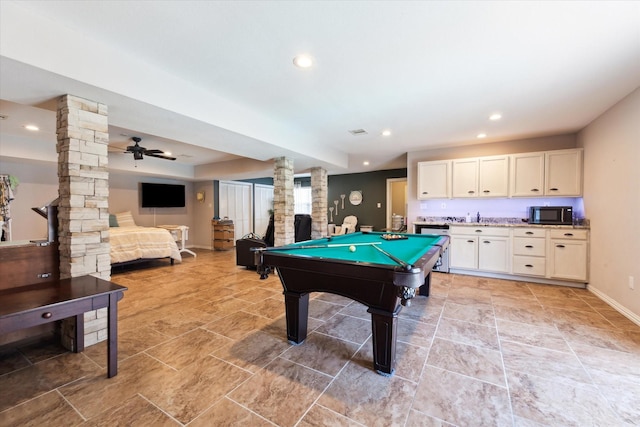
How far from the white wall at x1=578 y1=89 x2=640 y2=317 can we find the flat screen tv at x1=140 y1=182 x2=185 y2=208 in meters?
9.30

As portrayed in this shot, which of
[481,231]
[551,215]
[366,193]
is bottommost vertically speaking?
[481,231]

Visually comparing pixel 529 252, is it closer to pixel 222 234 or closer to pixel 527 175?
pixel 527 175

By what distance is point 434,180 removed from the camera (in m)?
5.29

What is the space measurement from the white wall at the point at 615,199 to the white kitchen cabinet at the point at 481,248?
42.4 inches

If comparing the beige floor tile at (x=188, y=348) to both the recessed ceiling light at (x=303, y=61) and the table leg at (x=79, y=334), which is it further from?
the recessed ceiling light at (x=303, y=61)

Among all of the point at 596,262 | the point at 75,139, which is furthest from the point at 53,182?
the point at 596,262

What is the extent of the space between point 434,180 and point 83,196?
5278 mm

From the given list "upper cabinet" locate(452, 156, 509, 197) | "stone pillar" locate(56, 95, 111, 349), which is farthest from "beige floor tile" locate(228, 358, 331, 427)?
"upper cabinet" locate(452, 156, 509, 197)

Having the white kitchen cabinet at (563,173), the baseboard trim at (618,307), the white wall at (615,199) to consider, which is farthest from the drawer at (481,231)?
the baseboard trim at (618,307)

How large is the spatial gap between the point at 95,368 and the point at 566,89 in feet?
16.9

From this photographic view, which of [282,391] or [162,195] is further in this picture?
[162,195]

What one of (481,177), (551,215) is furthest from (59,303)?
(551,215)

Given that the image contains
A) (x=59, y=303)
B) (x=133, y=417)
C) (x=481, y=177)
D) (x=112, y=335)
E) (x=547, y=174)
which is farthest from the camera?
(x=481, y=177)

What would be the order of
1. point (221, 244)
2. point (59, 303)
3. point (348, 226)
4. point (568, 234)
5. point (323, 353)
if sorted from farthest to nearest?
point (348, 226), point (221, 244), point (568, 234), point (323, 353), point (59, 303)
